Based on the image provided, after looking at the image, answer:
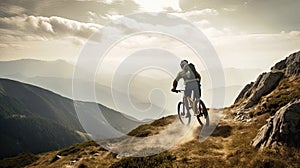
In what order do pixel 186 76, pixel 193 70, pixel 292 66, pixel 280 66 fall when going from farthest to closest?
pixel 280 66 < pixel 292 66 < pixel 186 76 < pixel 193 70

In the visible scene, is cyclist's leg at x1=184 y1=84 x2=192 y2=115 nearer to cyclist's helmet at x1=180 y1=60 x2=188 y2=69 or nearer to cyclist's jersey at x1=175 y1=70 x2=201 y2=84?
cyclist's jersey at x1=175 y1=70 x2=201 y2=84

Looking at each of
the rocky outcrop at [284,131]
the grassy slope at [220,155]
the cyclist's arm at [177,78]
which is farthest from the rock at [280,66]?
the rocky outcrop at [284,131]

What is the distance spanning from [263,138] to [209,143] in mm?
3729

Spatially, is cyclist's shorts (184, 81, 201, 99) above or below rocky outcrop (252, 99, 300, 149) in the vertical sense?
above

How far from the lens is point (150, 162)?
1563cm

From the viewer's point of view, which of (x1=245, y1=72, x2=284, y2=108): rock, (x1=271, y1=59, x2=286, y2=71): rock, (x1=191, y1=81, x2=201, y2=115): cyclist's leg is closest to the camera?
(x1=191, y1=81, x2=201, y2=115): cyclist's leg

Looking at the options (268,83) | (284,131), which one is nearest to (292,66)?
(268,83)

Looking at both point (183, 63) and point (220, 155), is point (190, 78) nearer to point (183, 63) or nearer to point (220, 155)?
point (183, 63)

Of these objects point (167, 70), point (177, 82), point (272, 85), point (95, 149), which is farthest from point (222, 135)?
point (272, 85)

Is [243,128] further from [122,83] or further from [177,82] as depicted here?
[122,83]

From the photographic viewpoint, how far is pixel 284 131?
13.5m

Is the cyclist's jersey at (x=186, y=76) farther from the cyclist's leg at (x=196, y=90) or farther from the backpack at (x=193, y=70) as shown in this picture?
the cyclist's leg at (x=196, y=90)

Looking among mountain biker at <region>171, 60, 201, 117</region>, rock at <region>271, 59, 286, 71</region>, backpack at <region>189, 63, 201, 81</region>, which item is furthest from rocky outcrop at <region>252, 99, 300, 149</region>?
rock at <region>271, 59, 286, 71</region>

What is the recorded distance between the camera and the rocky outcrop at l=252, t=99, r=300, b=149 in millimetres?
13125
